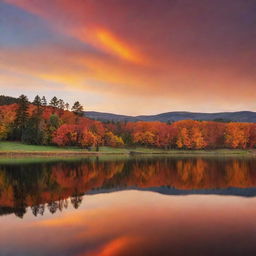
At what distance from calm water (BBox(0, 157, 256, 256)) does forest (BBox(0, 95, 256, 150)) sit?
72513 mm

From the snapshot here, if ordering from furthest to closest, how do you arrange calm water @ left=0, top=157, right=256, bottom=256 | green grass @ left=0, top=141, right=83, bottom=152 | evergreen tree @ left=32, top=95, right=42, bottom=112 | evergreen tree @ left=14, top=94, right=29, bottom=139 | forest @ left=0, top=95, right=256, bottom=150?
evergreen tree @ left=32, top=95, right=42, bottom=112, evergreen tree @ left=14, top=94, right=29, bottom=139, forest @ left=0, top=95, right=256, bottom=150, green grass @ left=0, top=141, right=83, bottom=152, calm water @ left=0, top=157, right=256, bottom=256

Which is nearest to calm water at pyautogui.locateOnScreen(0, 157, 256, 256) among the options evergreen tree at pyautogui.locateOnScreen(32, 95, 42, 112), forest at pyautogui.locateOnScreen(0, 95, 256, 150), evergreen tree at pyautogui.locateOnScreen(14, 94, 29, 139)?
forest at pyautogui.locateOnScreen(0, 95, 256, 150)

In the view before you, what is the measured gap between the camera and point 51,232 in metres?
15.5

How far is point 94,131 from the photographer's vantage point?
379 ft

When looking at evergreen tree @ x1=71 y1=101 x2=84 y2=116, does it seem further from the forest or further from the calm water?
the calm water

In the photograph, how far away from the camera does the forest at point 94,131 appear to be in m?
103

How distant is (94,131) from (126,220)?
3865 inches

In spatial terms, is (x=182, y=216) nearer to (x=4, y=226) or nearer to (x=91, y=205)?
(x=91, y=205)

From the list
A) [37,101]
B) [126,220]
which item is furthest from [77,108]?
[126,220]

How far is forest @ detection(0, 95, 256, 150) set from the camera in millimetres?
103125

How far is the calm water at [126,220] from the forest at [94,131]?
72.5m

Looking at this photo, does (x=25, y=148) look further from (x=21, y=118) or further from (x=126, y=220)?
(x=126, y=220)

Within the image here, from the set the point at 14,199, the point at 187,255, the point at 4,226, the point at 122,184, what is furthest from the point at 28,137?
the point at 187,255

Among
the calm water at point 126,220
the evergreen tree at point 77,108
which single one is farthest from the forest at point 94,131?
the calm water at point 126,220
